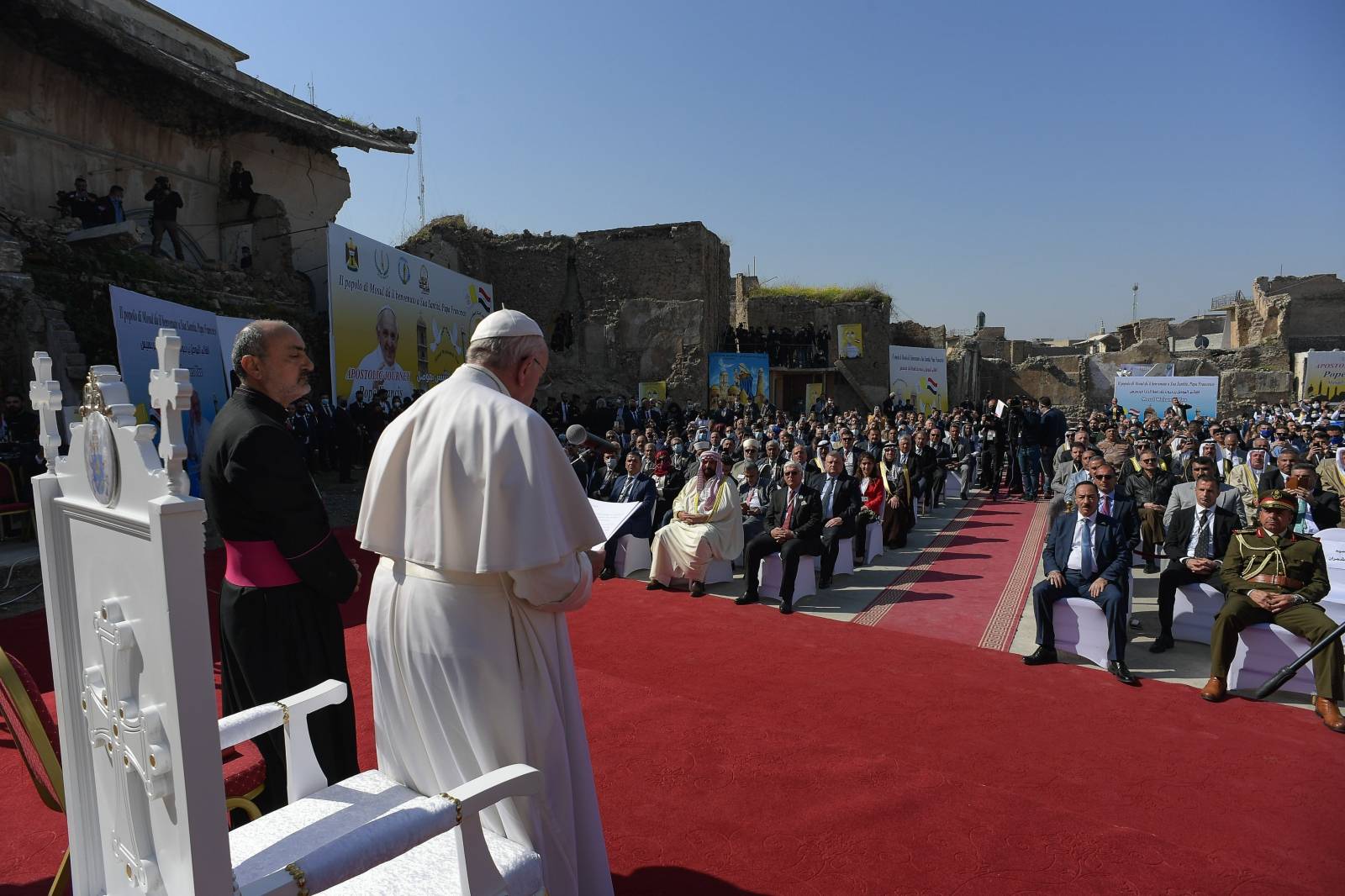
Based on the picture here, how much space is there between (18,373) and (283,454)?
9.97 metres

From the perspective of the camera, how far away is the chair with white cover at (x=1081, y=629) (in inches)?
199

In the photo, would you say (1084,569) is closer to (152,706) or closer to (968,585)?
(968,585)

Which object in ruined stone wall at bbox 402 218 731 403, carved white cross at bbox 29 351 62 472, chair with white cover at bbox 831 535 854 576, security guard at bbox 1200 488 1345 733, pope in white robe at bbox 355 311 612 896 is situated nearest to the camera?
carved white cross at bbox 29 351 62 472

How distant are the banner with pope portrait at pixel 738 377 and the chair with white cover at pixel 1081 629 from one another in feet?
57.8

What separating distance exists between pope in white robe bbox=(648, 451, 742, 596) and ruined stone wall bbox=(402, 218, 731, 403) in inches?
625

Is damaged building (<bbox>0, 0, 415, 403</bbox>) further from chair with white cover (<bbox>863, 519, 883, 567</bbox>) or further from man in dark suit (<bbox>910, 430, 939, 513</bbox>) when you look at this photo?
man in dark suit (<bbox>910, 430, 939, 513</bbox>)

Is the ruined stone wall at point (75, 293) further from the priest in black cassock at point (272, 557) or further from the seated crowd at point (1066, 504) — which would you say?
the priest in black cassock at point (272, 557)

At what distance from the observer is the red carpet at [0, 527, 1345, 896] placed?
264cm

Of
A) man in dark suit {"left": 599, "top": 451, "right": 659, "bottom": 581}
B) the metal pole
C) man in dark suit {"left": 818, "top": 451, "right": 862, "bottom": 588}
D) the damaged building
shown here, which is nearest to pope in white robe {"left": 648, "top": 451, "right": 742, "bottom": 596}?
man in dark suit {"left": 599, "top": 451, "right": 659, "bottom": 581}

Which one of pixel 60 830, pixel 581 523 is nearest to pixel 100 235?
pixel 60 830

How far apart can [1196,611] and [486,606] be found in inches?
225

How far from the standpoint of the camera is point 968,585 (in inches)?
287

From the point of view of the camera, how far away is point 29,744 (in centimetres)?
211

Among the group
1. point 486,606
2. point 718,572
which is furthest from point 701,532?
point 486,606
